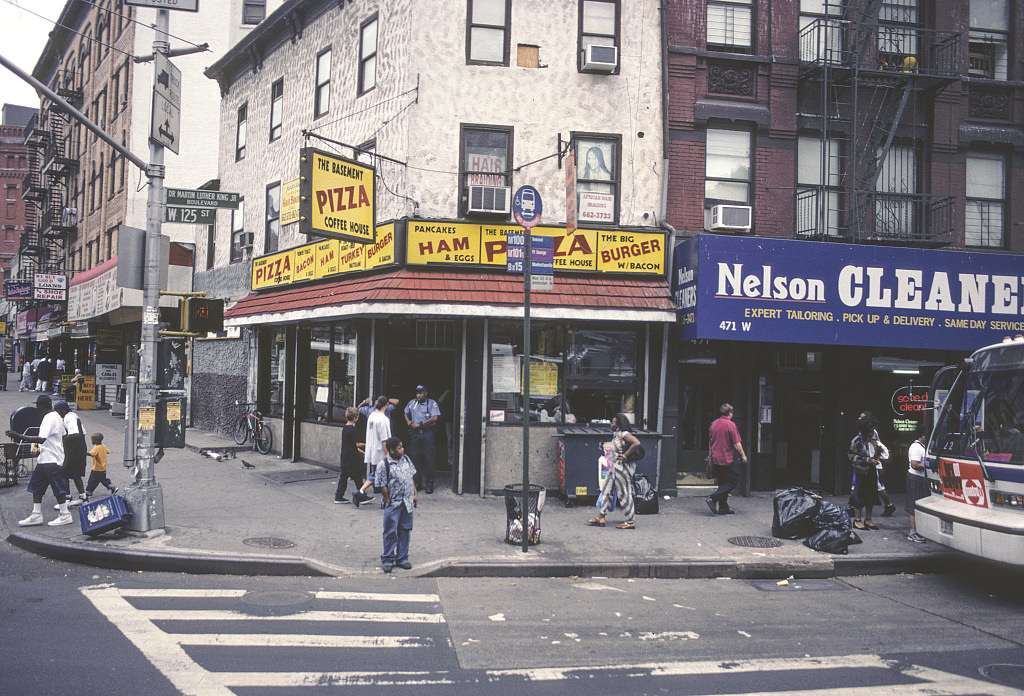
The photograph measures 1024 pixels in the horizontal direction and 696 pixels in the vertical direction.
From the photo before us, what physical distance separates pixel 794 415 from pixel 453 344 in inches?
273

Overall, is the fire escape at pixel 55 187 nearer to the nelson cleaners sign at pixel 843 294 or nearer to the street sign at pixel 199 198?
the street sign at pixel 199 198

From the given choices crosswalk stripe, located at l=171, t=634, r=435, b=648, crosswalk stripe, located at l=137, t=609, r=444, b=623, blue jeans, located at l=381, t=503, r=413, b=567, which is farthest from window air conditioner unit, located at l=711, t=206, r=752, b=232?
crosswalk stripe, located at l=171, t=634, r=435, b=648

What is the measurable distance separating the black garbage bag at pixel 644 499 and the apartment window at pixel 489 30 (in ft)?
26.0

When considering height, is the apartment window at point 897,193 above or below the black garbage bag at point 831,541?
above

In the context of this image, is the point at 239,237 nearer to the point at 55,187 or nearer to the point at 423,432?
the point at 423,432

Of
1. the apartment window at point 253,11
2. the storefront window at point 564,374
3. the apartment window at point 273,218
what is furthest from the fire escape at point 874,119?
the apartment window at point 253,11

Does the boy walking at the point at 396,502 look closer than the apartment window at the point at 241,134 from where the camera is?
Yes

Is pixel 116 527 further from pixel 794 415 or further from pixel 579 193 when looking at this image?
pixel 794 415

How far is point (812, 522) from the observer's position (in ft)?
34.3

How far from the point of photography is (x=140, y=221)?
93.2 ft

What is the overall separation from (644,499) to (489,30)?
8853 millimetres

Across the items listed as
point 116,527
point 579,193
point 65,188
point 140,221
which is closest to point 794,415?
point 579,193

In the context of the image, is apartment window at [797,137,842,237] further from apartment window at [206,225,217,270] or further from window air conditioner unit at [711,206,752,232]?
apartment window at [206,225,217,270]

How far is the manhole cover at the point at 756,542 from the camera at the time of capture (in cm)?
1019
